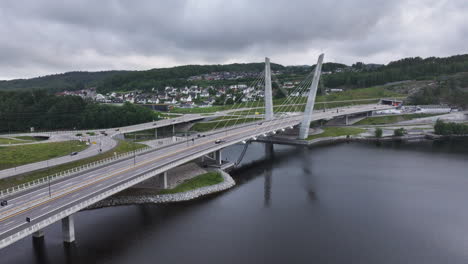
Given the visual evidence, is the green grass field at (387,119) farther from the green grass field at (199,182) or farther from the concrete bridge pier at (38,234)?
the concrete bridge pier at (38,234)

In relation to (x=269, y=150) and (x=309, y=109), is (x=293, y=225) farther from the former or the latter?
(x=309, y=109)

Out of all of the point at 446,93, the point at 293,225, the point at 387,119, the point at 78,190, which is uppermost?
the point at 446,93

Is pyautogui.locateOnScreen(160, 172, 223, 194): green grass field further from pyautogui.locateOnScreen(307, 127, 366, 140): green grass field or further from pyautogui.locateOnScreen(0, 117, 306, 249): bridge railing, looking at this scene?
pyautogui.locateOnScreen(307, 127, 366, 140): green grass field

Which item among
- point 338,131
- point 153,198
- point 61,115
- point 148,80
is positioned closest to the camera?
point 153,198

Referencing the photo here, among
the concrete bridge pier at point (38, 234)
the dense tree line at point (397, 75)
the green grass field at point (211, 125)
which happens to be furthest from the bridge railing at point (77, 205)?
the dense tree line at point (397, 75)

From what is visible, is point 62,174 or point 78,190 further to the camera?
point 62,174

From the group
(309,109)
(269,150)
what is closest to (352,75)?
(309,109)

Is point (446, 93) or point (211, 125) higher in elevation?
point (446, 93)
